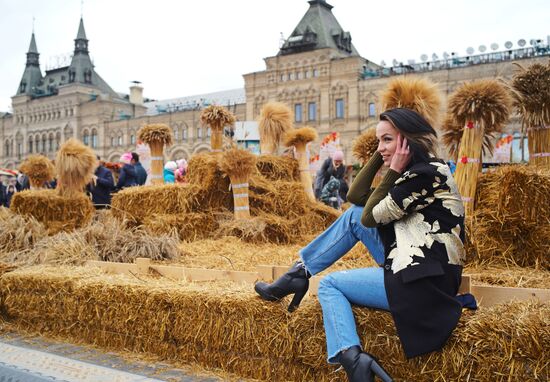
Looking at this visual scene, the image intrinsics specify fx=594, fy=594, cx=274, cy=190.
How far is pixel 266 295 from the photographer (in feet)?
11.1

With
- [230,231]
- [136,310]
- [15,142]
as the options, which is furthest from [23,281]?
[15,142]

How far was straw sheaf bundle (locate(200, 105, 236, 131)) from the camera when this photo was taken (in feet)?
25.5

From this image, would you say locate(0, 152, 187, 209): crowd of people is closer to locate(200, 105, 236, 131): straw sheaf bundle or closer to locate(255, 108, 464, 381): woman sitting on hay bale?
locate(200, 105, 236, 131): straw sheaf bundle

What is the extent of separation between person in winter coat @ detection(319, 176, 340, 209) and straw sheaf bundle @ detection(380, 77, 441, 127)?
4944mm

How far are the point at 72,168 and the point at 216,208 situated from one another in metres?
1.75

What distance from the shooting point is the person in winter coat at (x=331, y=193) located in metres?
9.84

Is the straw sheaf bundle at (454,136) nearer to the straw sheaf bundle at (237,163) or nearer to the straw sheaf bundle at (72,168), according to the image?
the straw sheaf bundle at (237,163)

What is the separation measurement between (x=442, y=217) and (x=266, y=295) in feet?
3.70

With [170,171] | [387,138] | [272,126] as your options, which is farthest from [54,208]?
[387,138]

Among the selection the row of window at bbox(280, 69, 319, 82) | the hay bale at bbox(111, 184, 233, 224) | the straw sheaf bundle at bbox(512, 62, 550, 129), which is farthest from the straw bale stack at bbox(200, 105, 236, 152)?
the row of window at bbox(280, 69, 319, 82)

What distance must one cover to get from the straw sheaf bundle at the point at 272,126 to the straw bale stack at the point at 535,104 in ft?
12.4

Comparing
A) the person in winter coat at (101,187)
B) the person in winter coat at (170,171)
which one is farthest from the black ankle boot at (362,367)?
the person in winter coat at (170,171)

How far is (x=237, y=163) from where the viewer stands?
660 centimetres

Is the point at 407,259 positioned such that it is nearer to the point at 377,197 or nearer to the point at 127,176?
the point at 377,197
